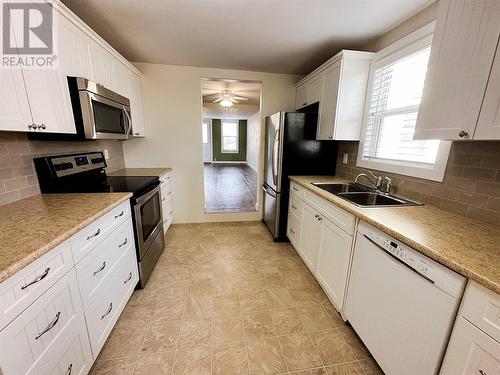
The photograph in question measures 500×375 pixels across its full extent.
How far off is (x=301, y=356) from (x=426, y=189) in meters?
1.52

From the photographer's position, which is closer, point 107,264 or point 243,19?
point 107,264

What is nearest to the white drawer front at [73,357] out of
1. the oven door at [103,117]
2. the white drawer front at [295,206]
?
the oven door at [103,117]

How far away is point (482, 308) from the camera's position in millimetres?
738

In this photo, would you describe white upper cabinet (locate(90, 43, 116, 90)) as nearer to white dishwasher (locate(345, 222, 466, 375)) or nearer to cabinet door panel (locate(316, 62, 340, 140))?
cabinet door panel (locate(316, 62, 340, 140))

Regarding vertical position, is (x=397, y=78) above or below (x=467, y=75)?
above

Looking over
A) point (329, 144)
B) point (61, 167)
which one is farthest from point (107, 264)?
point (329, 144)

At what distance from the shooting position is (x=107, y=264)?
1.36 metres

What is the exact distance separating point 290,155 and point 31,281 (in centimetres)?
242

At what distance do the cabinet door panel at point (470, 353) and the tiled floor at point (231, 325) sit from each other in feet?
2.00

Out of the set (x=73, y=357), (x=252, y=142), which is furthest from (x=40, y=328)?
(x=252, y=142)

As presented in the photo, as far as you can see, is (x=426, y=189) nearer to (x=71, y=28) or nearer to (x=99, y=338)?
(x=99, y=338)

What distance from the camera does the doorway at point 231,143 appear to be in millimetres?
4273

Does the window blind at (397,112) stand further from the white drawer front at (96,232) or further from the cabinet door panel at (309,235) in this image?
the white drawer front at (96,232)

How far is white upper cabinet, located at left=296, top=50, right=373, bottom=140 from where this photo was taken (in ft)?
6.70
